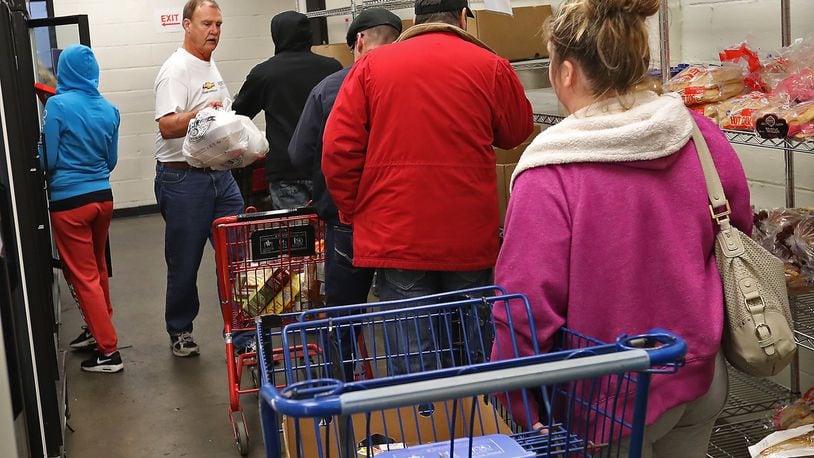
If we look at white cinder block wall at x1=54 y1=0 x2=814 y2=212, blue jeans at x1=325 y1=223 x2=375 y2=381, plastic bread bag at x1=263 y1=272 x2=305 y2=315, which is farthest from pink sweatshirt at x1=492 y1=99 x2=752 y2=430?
white cinder block wall at x1=54 y1=0 x2=814 y2=212

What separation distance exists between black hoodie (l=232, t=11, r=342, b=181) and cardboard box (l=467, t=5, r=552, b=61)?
0.98 meters

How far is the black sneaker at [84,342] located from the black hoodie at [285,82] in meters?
1.51

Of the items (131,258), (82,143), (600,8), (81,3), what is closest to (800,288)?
(600,8)

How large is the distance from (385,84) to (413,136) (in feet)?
0.63

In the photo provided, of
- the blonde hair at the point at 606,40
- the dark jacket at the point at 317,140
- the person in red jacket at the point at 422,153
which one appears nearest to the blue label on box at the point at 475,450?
the blonde hair at the point at 606,40

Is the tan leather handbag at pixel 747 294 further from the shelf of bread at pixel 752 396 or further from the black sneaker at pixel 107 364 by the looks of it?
the black sneaker at pixel 107 364

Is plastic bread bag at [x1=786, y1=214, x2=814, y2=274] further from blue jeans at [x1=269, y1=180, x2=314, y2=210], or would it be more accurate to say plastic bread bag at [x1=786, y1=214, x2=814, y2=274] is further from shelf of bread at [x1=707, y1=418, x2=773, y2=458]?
blue jeans at [x1=269, y1=180, x2=314, y2=210]

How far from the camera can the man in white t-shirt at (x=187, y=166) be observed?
4.79 meters

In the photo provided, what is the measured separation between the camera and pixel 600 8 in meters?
1.79

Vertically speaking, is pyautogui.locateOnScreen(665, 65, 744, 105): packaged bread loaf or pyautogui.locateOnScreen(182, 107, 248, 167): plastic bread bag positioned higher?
pyautogui.locateOnScreen(665, 65, 744, 105): packaged bread loaf

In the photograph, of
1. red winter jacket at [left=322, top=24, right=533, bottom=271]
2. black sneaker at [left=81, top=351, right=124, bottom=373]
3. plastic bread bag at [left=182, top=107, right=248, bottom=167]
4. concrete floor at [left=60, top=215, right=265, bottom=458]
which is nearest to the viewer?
red winter jacket at [left=322, top=24, right=533, bottom=271]

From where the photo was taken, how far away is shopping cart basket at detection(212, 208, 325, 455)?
12.4 ft

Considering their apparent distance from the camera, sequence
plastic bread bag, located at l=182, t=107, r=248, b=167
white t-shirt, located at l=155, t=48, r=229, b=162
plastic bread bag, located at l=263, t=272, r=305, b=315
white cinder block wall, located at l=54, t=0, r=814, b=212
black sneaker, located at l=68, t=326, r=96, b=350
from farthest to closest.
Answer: white cinder block wall, located at l=54, t=0, r=814, b=212
black sneaker, located at l=68, t=326, r=96, b=350
white t-shirt, located at l=155, t=48, r=229, b=162
plastic bread bag, located at l=182, t=107, r=248, b=167
plastic bread bag, located at l=263, t=272, r=305, b=315

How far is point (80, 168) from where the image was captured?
4660 mm
